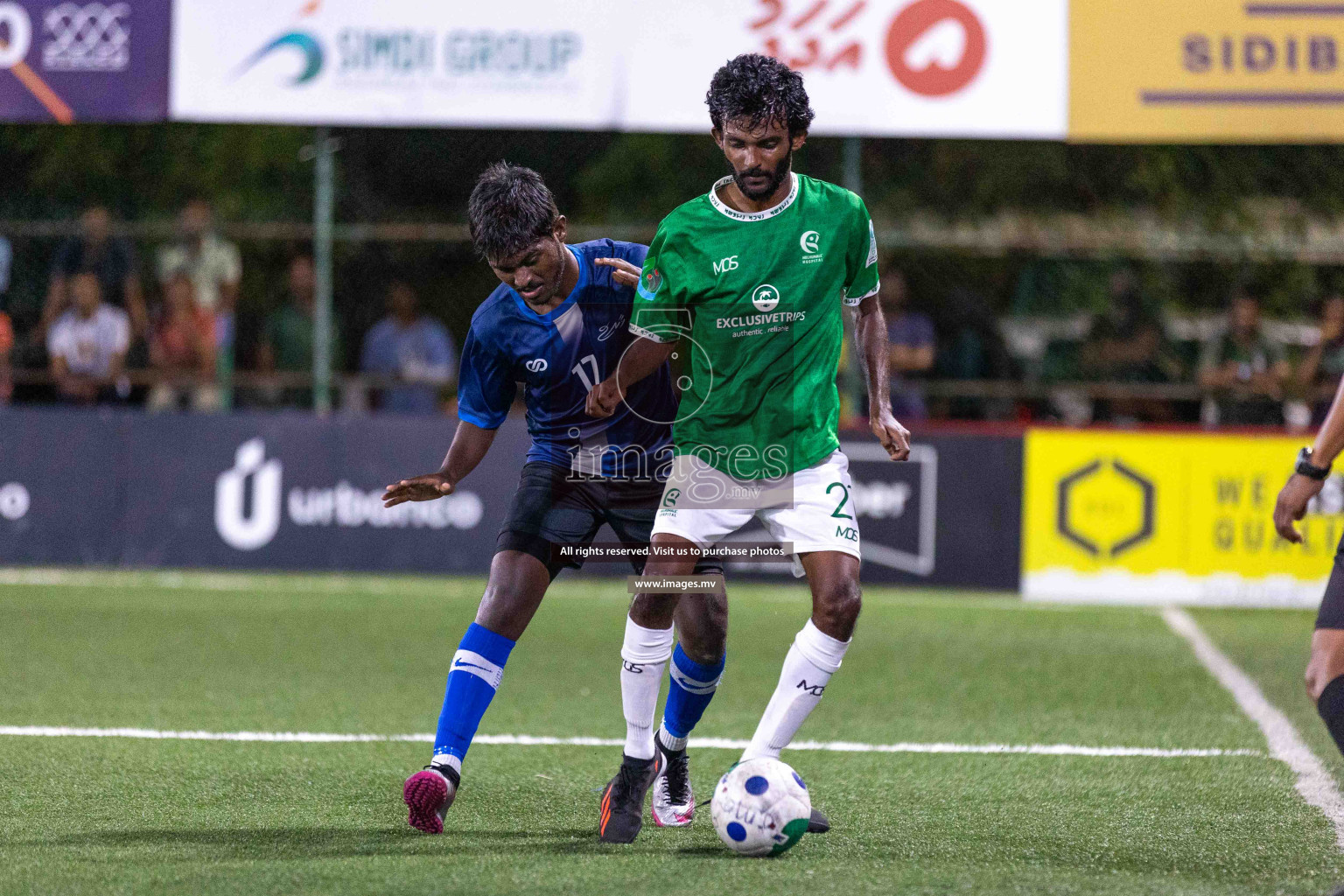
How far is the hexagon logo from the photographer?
35.8ft

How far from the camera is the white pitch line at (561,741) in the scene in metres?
6.10

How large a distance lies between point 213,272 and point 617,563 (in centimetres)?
386

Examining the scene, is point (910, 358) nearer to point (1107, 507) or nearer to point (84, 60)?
point (1107, 507)

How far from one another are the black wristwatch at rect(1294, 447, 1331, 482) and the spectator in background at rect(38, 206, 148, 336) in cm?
990

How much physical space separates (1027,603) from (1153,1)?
417 cm

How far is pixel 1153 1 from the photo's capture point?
11.2 meters

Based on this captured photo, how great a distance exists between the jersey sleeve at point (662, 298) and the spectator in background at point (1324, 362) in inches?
313

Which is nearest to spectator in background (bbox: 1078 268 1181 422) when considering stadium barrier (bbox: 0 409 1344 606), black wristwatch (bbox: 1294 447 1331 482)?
stadium barrier (bbox: 0 409 1344 606)

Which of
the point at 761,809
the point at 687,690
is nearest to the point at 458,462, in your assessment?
the point at 687,690

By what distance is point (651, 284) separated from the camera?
4.64m

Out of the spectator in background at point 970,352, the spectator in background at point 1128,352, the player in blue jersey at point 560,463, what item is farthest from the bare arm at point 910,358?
the player in blue jersey at point 560,463

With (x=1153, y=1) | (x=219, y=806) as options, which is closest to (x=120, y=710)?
(x=219, y=806)

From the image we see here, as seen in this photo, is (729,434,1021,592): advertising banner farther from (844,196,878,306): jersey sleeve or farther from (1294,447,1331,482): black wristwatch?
(1294,447,1331,482): black wristwatch

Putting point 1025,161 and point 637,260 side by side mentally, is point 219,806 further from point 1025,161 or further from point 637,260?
point 1025,161
